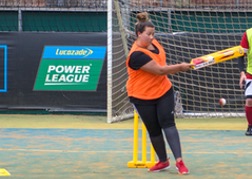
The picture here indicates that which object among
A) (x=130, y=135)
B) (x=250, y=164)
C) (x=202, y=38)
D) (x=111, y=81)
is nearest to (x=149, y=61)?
(x=250, y=164)

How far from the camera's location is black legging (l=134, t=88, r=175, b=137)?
26.3 ft

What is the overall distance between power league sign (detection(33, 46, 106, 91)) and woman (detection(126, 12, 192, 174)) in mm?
6797

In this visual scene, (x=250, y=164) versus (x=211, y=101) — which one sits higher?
(x=250, y=164)

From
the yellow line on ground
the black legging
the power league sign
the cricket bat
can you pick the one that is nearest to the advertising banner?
the power league sign

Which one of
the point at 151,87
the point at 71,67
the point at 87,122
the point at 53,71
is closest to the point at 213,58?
the point at 151,87

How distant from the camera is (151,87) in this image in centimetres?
802

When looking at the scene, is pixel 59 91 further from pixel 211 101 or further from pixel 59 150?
pixel 59 150

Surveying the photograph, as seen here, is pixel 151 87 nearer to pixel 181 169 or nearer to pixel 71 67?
pixel 181 169

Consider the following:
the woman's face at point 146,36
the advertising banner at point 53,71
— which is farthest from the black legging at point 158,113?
the advertising banner at point 53,71

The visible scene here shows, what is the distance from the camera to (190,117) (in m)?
14.6

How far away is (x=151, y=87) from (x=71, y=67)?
7143 mm

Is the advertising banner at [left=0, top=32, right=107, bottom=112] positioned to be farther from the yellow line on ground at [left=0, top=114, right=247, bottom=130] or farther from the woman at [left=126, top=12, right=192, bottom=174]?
the woman at [left=126, top=12, right=192, bottom=174]

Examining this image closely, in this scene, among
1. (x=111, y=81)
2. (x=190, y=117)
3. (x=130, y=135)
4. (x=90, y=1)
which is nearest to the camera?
(x=130, y=135)

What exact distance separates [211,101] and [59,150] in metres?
5.26
